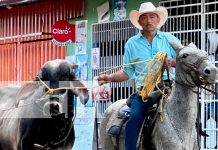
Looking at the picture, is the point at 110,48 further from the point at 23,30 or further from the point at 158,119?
the point at 158,119

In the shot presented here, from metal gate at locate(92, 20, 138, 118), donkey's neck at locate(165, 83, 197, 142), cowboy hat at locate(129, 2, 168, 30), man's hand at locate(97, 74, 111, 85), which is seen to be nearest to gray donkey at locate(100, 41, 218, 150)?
donkey's neck at locate(165, 83, 197, 142)

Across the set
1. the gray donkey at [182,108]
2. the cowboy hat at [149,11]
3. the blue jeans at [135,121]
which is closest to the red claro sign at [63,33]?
the cowboy hat at [149,11]

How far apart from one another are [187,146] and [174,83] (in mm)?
760

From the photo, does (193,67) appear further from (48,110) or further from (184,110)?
(48,110)

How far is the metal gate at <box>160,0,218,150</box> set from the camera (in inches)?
453

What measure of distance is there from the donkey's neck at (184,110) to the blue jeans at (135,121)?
444 millimetres

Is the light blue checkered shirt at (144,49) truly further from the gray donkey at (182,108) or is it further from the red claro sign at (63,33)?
the red claro sign at (63,33)

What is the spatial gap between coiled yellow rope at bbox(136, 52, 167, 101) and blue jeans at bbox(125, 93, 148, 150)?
0.38ft

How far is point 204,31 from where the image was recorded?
11.7m

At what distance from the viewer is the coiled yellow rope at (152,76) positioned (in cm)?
681

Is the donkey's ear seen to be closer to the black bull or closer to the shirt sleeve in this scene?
the shirt sleeve

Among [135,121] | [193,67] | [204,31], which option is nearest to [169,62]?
[193,67]

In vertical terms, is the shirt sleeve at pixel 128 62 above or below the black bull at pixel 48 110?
above

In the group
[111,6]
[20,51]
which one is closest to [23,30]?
[20,51]
